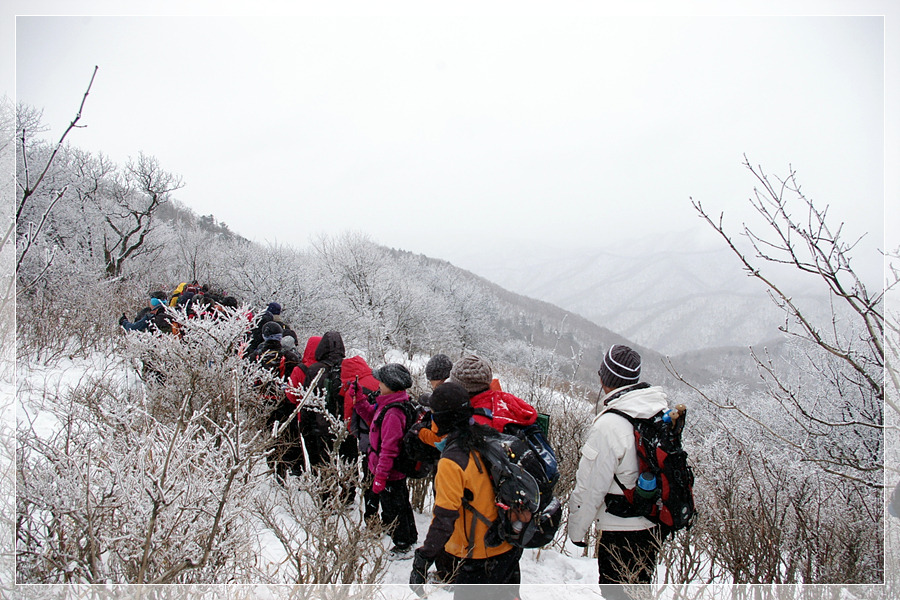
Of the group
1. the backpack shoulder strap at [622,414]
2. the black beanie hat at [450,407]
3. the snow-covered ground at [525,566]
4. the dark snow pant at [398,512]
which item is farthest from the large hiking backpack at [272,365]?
the backpack shoulder strap at [622,414]

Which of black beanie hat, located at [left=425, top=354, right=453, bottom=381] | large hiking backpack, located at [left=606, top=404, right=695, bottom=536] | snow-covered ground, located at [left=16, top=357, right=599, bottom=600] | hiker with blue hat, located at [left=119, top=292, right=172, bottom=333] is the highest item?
hiker with blue hat, located at [left=119, top=292, right=172, bottom=333]

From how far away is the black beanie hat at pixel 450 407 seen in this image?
90.6 inches

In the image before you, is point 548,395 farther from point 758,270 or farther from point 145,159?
point 145,159

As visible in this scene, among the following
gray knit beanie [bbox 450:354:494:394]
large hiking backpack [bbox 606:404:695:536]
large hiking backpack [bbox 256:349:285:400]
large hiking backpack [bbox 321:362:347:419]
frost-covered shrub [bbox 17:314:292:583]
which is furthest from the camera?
large hiking backpack [bbox 256:349:285:400]

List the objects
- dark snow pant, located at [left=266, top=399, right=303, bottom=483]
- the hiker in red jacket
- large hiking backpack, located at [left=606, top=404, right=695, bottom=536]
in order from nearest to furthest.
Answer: large hiking backpack, located at [left=606, top=404, right=695, bottom=536] < the hiker in red jacket < dark snow pant, located at [left=266, top=399, right=303, bottom=483]

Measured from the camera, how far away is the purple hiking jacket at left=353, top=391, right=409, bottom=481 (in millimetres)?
3260

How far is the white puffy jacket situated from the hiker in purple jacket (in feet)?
4.58

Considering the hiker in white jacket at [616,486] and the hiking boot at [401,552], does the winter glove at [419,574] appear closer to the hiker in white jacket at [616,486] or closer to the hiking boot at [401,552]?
the hiker in white jacket at [616,486]

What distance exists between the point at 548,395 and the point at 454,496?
5661 millimetres

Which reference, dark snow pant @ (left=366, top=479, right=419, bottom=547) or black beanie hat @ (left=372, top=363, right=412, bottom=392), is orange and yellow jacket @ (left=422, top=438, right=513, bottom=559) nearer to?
black beanie hat @ (left=372, top=363, right=412, bottom=392)

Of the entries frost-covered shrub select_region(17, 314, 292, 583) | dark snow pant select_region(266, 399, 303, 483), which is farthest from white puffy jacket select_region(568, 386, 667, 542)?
dark snow pant select_region(266, 399, 303, 483)

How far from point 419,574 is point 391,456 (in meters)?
1.00

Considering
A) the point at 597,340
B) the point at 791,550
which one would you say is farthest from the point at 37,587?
the point at 597,340

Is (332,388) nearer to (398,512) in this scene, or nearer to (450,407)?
(398,512)
